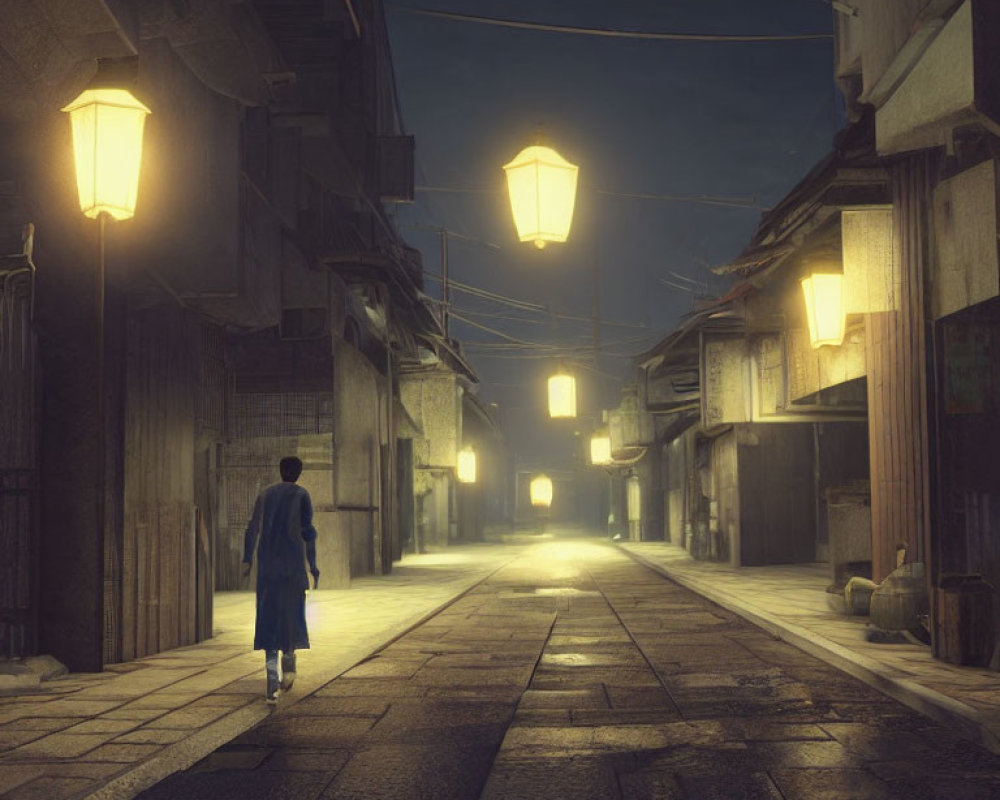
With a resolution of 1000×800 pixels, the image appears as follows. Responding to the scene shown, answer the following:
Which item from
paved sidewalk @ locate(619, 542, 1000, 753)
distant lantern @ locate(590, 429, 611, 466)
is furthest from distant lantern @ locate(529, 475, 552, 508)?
paved sidewalk @ locate(619, 542, 1000, 753)

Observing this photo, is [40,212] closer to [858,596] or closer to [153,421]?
[153,421]

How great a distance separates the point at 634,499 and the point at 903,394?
1464 inches

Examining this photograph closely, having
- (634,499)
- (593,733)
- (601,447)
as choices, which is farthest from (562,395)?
(593,733)

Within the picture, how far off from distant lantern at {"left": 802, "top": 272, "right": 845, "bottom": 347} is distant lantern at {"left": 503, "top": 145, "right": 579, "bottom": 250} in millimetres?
3766

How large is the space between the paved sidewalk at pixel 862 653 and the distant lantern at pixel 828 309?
3646 millimetres

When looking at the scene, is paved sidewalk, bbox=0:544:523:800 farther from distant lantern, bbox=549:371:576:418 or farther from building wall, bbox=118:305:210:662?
distant lantern, bbox=549:371:576:418

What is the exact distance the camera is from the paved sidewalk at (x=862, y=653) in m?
7.12

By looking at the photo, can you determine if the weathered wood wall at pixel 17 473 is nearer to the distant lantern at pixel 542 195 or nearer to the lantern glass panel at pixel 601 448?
the distant lantern at pixel 542 195

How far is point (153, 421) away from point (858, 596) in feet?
28.7

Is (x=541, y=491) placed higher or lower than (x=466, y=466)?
lower

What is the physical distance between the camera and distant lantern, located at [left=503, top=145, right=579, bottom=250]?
1224 cm

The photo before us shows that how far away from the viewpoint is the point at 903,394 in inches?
464

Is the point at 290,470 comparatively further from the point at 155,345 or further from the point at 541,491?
the point at 541,491

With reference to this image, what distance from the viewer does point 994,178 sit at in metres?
9.18
